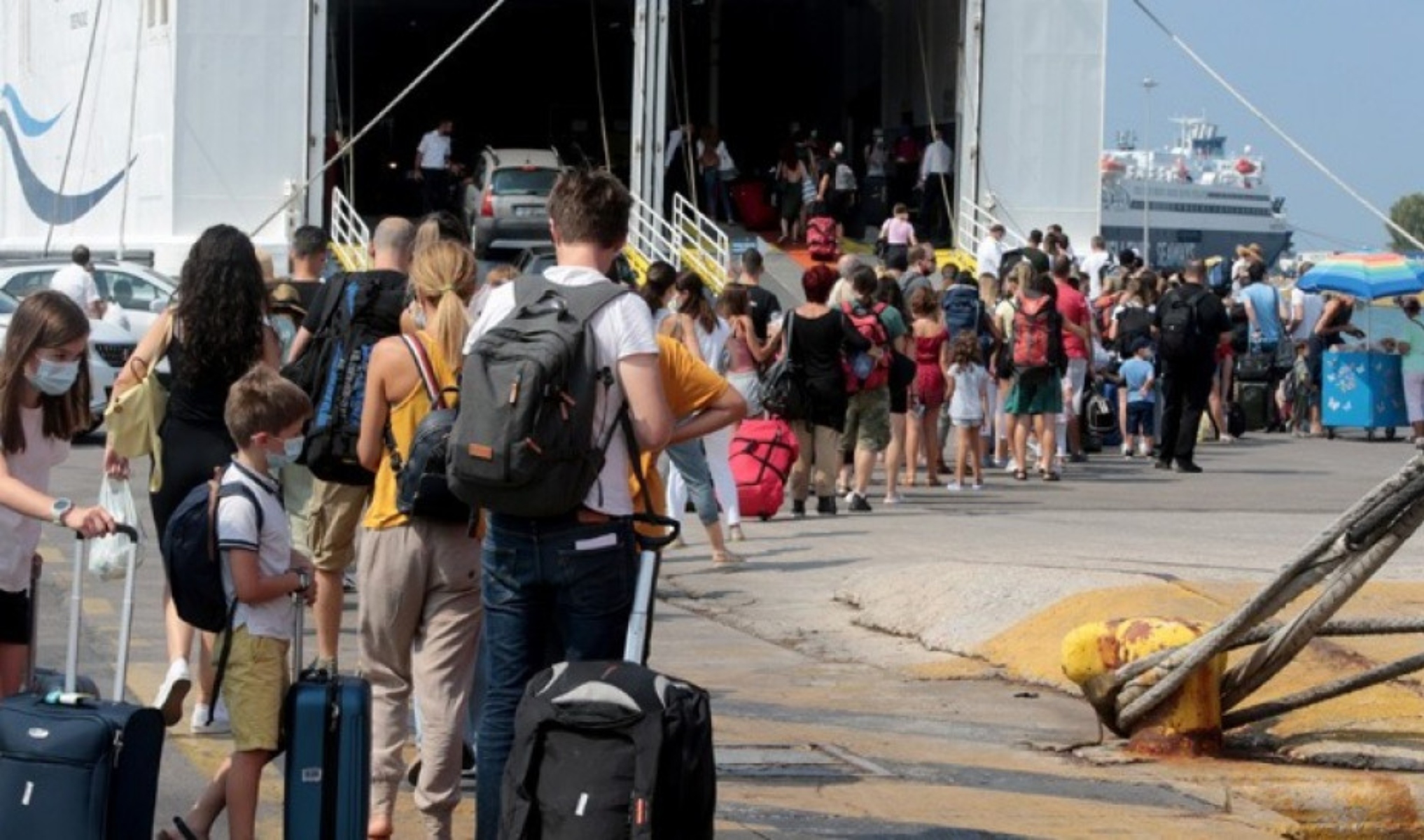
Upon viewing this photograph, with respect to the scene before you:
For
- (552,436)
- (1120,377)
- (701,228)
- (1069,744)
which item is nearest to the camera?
(552,436)

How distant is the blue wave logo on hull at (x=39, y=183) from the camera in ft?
129

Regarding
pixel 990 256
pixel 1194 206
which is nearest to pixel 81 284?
pixel 990 256

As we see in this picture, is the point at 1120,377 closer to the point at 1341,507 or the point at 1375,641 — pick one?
the point at 1341,507

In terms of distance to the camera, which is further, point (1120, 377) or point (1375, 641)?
point (1120, 377)

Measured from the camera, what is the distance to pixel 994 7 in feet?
118

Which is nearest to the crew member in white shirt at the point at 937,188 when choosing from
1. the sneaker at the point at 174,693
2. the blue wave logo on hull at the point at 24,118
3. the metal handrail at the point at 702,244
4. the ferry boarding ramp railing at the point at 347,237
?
the metal handrail at the point at 702,244

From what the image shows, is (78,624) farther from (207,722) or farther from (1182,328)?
(1182,328)

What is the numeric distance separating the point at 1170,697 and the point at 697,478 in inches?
229

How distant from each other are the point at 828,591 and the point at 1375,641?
11.8 ft

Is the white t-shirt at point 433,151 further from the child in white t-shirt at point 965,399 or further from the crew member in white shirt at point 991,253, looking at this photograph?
the child in white t-shirt at point 965,399

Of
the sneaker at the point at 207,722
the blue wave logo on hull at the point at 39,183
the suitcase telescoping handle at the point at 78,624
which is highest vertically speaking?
the blue wave logo on hull at the point at 39,183

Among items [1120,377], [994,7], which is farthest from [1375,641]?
[994,7]

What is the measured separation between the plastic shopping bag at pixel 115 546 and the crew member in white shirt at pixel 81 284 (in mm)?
14916

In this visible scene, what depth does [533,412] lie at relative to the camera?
20.0 ft
